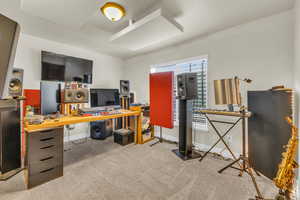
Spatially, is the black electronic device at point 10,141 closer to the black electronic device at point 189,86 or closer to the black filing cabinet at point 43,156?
the black filing cabinet at point 43,156

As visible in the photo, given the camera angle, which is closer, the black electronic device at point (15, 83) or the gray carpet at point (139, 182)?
the gray carpet at point (139, 182)

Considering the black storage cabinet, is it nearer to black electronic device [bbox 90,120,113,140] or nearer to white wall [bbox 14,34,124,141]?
black electronic device [bbox 90,120,113,140]

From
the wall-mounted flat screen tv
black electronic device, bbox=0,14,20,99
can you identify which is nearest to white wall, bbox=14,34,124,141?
the wall-mounted flat screen tv

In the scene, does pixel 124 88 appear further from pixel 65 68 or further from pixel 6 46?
pixel 6 46

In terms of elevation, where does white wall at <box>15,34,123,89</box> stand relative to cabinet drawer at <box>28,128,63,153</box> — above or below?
above

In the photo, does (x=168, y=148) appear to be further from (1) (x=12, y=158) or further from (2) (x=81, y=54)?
(2) (x=81, y=54)

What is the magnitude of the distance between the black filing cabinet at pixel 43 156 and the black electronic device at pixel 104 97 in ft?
3.17

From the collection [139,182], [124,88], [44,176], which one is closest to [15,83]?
[44,176]

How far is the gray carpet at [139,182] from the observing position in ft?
4.77

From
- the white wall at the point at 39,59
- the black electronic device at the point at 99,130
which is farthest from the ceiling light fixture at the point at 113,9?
the black electronic device at the point at 99,130

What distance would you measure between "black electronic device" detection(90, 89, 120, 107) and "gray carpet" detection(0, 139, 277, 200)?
3.48 feet

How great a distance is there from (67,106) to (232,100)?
9.38 ft

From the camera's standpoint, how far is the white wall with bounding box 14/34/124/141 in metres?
2.60

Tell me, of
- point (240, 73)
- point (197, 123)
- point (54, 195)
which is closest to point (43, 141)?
point (54, 195)
